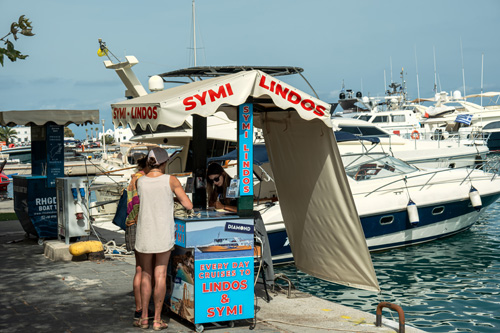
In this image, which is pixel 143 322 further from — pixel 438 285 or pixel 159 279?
pixel 438 285

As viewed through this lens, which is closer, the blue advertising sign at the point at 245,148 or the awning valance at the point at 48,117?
the blue advertising sign at the point at 245,148

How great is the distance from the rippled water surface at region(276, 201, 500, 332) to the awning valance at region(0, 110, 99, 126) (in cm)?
497

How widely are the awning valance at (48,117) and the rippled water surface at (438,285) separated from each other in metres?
4.97

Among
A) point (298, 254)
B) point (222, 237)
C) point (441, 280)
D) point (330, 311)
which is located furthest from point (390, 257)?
point (222, 237)

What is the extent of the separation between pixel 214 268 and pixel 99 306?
6.04 feet

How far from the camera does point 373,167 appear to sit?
15.5m

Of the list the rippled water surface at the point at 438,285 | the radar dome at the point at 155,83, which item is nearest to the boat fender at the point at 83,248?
the rippled water surface at the point at 438,285

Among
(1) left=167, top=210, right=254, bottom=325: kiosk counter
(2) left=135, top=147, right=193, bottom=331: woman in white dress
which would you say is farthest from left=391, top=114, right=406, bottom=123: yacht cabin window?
(2) left=135, top=147, right=193, bottom=331: woman in white dress

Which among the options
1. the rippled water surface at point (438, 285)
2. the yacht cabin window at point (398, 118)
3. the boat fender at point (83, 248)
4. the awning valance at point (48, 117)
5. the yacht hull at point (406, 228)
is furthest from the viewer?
the yacht cabin window at point (398, 118)

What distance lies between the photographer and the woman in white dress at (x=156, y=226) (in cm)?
624

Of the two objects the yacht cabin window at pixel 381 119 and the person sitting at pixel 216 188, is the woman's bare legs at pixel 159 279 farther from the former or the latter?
the yacht cabin window at pixel 381 119

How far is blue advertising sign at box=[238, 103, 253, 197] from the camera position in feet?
22.0

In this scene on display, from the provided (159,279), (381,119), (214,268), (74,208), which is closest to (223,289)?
(214,268)

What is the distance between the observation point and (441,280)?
12.5 meters
